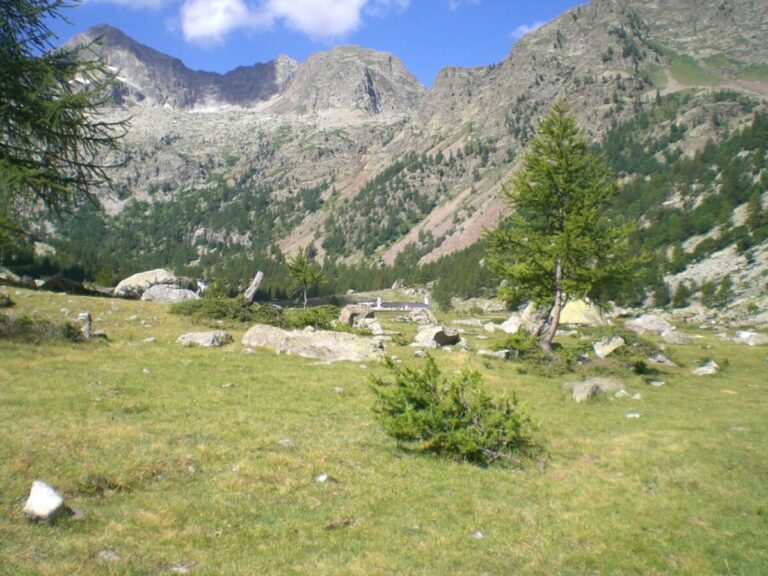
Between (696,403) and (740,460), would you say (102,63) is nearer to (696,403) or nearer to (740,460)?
(740,460)

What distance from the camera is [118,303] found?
35094 millimetres

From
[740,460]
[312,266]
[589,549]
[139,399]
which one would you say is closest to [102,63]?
[139,399]

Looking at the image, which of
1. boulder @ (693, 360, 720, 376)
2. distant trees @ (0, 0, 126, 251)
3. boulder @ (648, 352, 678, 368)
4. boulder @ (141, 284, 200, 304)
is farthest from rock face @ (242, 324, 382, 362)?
boulder @ (141, 284, 200, 304)

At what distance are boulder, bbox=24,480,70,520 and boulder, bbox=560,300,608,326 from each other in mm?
55275

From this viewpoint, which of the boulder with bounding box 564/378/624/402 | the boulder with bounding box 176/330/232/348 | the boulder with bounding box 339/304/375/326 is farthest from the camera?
the boulder with bounding box 339/304/375/326

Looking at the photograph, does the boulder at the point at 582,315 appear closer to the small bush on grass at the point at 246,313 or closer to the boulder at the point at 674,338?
the boulder at the point at 674,338

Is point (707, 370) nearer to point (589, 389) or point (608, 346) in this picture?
point (608, 346)

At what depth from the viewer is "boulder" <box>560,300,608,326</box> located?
56.5 metres

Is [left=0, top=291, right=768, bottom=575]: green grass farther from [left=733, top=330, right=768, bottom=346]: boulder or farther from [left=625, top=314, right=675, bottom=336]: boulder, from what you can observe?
[left=625, top=314, right=675, bottom=336]: boulder

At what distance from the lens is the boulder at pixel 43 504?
23.9 ft

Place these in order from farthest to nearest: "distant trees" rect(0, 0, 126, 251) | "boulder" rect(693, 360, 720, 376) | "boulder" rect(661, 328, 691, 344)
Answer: "boulder" rect(661, 328, 691, 344), "boulder" rect(693, 360, 720, 376), "distant trees" rect(0, 0, 126, 251)

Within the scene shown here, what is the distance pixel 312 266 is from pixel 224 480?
194 ft

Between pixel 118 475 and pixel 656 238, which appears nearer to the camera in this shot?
pixel 118 475

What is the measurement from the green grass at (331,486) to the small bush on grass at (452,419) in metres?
0.61
